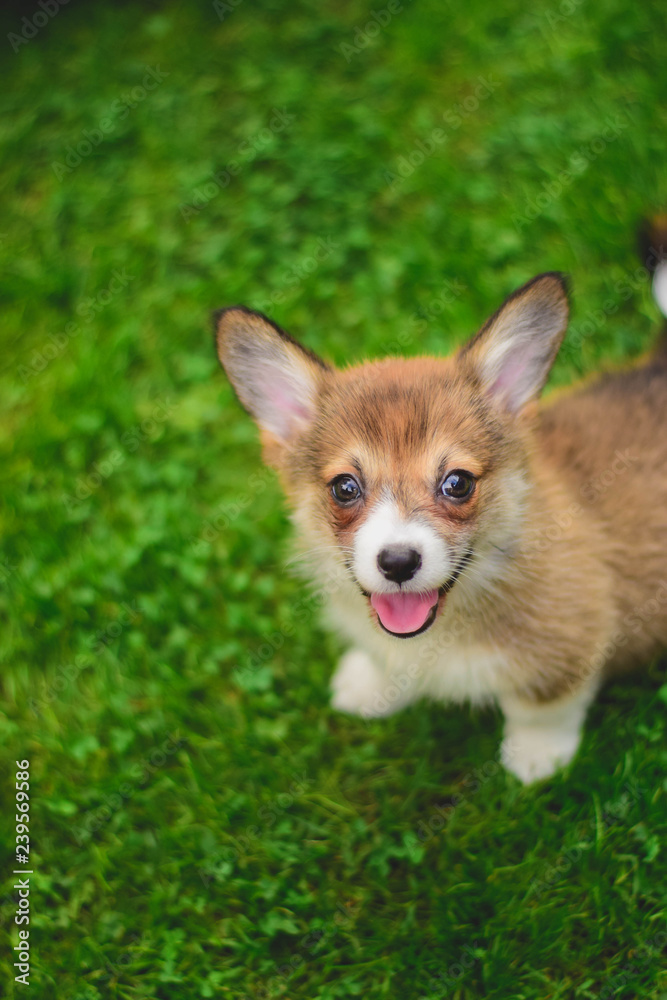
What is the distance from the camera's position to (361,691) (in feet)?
11.5

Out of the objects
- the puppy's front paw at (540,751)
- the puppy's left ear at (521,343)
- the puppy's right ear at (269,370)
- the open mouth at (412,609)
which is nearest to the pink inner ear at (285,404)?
the puppy's right ear at (269,370)

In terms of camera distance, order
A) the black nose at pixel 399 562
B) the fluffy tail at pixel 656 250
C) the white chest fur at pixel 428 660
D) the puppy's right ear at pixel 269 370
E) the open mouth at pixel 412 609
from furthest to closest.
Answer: the fluffy tail at pixel 656 250 → the white chest fur at pixel 428 660 → the puppy's right ear at pixel 269 370 → the open mouth at pixel 412 609 → the black nose at pixel 399 562

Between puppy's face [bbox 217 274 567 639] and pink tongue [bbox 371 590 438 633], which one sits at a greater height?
puppy's face [bbox 217 274 567 639]

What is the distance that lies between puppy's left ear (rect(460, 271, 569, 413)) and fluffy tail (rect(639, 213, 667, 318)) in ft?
3.00

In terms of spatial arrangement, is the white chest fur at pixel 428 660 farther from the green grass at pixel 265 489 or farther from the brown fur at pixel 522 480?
the green grass at pixel 265 489

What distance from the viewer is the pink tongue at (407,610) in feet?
8.71

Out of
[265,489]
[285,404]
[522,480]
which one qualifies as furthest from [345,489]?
[265,489]

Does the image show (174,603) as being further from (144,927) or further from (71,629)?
(144,927)

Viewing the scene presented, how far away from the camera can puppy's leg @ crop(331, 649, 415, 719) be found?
3455 mm

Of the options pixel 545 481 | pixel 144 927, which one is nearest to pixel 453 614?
pixel 545 481

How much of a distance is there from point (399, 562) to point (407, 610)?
1.06 ft

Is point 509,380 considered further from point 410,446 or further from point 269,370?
point 269,370

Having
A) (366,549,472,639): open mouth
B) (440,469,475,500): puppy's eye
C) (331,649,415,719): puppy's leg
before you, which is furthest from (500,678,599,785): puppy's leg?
(440,469,475,500): puppy's eye

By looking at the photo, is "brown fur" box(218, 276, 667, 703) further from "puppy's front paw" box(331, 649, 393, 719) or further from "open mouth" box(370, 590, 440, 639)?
"puppy's front paw" box(331, 649, 393, 719)
